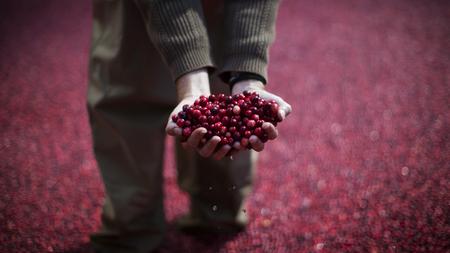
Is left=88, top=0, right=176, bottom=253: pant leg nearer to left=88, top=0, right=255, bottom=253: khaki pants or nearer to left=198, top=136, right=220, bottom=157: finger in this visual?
left=88, top=0, right=255, bottom=253: khaki pants

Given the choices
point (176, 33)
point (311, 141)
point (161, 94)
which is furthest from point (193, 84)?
point (311, 141)

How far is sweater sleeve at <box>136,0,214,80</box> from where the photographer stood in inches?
51.3

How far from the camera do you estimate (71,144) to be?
8.54 ft

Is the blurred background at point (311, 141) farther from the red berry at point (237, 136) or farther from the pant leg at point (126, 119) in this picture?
the red berry at point (237, 136)

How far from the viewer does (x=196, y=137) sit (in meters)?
1.19

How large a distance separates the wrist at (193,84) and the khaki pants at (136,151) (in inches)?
9.6

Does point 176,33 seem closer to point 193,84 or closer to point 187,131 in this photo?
point 193,84

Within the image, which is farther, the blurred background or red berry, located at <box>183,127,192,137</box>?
the blurred background

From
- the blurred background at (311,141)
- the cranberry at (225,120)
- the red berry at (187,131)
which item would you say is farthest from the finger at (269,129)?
the blurred background at (311,141)

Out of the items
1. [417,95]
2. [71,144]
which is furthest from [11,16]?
[417,95]

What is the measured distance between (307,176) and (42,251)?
4.80ft

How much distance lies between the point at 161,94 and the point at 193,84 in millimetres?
287

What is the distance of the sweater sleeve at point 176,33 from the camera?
1.30 meters

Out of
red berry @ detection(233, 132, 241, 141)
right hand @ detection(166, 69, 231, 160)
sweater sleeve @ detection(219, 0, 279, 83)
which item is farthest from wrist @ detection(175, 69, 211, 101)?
red berry @ detection(233, 132, 241, 141)
